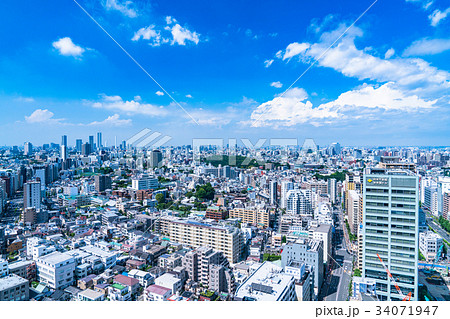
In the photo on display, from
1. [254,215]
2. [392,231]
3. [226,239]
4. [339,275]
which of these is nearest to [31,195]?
[226,239]

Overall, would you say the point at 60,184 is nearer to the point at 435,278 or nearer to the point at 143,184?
the point at 143,184

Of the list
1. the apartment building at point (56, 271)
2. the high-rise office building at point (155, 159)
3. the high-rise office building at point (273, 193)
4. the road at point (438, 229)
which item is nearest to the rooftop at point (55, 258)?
the apartment building at point (56, 271)

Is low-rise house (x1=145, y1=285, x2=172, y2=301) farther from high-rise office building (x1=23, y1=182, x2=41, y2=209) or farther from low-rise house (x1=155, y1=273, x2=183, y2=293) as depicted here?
high-rise office building (x1=23, y1=182, x2=41, y2=209)

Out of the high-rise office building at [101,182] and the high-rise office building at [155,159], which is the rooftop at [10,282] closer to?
the high-rise office building at [101,182]

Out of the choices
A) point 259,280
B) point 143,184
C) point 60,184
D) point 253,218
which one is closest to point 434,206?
point 253,218

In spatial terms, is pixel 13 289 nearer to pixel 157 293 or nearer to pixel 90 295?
pixel 90 295

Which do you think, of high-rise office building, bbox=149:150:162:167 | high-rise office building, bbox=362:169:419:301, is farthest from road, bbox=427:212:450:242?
high-rise office building, bbox=149:150:162:167
